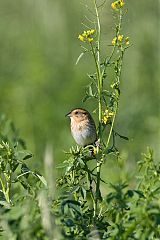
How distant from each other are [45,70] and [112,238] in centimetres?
753

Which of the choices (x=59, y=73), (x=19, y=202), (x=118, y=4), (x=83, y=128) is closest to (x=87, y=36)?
(x=118, y=4)

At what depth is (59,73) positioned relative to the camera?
11.8 metres

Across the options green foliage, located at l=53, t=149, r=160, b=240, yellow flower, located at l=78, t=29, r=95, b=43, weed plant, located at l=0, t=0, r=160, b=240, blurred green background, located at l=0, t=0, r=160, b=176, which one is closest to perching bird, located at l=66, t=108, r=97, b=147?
weed plant, located at l=0, t=0, r=160, b=240

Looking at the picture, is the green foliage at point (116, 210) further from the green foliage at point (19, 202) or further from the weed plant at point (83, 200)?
the green foliage at point (19, 202)

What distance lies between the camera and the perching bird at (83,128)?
19.6 feet

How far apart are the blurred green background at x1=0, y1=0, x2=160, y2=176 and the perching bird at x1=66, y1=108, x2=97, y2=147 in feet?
6.18

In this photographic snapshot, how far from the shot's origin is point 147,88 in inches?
439

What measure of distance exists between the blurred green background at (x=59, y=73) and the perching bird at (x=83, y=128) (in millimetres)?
1882

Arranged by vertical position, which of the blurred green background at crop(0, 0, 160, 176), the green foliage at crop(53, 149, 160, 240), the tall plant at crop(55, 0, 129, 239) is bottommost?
the green foliage at crop(53, 149, 160, 240)

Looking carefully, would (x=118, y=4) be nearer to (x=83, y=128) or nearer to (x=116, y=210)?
(x=116, y=210)

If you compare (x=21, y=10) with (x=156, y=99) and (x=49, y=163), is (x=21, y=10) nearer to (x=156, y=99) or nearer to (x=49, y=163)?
(x=156, y=99)

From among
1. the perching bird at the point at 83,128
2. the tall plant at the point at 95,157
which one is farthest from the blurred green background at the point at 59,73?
the tall plant at the point at 95,157

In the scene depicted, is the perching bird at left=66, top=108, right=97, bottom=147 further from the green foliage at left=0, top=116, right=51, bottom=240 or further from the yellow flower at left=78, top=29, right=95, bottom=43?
the yellow flower at left=78, top=29, right=95, bottom=43

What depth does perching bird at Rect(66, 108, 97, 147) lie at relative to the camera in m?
5.98
